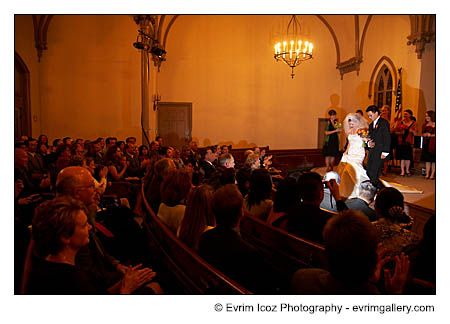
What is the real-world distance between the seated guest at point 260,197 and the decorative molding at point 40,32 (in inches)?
359

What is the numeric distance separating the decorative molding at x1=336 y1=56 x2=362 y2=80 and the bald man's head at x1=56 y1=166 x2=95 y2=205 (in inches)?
435

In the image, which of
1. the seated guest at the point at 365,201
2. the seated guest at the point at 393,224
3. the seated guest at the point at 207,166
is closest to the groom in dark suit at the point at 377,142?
the seated guest at the point at 365,201

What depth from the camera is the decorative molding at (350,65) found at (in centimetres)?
1093

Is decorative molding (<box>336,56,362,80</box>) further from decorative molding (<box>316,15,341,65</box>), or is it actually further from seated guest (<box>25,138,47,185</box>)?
seated guest (<box>25,138,47,185</box>)

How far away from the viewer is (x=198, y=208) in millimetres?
2033

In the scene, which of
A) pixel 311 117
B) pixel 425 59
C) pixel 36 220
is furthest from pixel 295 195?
pixel 311 117

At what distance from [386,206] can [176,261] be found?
1.44 meters

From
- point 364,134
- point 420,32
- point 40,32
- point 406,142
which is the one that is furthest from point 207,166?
point 40,32

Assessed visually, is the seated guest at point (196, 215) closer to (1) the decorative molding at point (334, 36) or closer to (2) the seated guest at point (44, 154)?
(2) the seated guest at point (44, 154)

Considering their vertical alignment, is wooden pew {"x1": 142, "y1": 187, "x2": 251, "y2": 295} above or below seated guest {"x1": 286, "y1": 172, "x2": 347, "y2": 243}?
below

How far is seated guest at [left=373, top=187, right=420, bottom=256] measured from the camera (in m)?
1.90

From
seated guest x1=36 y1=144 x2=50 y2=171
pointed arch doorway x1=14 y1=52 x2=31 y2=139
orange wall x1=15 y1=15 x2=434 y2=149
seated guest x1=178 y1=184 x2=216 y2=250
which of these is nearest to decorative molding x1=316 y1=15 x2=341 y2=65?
orange wall x1=15 y1=15 x2=434 y2=149

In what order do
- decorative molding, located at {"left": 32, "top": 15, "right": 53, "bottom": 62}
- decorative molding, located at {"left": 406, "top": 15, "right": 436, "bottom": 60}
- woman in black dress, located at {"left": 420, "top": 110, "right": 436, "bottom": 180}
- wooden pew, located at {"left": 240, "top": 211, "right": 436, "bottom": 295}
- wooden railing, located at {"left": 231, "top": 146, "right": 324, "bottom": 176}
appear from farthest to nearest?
1. wooden railing, located at {"left": 231, "top": 146, "right": 324, "bottom": 176}
2. decorative molding, located at {"left": 32, "top": 15, "right": 53, "bottom": 62}
3. decorative molding, located at {"left": 406, "top": 15, "right": 436, "bottom": 60}
4. woman in black dress, located at {"left": 420, "top": 110, "right": 436, "bottom": 180}
5. wooden pew, located at {"left": 240, "top": 211, "right": 436, "bottom": 295}
